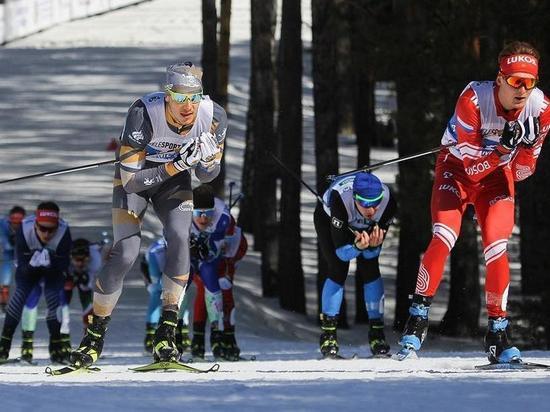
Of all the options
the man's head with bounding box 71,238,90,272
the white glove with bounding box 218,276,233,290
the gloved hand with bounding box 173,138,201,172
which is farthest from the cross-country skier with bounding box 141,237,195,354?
the gloved hand with bounding box 173,138,201,172

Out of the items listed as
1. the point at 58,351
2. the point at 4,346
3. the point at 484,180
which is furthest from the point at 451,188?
the point at 58,351

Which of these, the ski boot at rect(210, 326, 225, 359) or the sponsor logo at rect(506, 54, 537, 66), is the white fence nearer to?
the ski boot at rect(210, 326, 225, 359)

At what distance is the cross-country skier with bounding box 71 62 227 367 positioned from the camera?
10.8 metres

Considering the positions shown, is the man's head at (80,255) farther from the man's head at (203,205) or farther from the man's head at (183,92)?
the man's head at (183,92)

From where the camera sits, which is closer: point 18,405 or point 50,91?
point 18,405

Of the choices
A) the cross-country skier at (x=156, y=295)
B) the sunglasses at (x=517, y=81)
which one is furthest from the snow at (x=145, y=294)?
the sunglasses at (x=517, y=81)

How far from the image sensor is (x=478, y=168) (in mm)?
10852

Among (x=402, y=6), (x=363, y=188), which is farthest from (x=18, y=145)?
(x=363, y=188)

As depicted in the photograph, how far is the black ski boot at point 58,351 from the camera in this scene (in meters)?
16.2

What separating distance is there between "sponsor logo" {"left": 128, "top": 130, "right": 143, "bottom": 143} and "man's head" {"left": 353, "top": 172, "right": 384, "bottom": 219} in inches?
111

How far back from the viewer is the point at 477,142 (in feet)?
34.9

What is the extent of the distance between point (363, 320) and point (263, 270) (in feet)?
6.69

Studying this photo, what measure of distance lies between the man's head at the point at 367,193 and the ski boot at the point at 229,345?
2651 mm

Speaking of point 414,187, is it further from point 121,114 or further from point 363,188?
point 121,114
